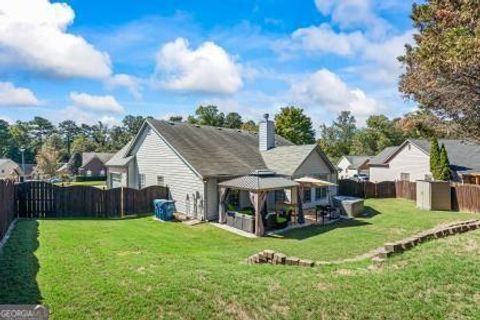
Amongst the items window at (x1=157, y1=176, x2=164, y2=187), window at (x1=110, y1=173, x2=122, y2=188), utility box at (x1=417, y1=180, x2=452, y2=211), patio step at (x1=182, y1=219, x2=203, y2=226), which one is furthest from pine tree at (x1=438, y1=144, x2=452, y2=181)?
Answer: window at (x1=110, y1=173, x2=122, y2=188)

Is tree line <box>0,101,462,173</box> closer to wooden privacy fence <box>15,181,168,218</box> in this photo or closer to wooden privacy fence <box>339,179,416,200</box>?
wooden privacy fence <box>339,179,416,200</box>

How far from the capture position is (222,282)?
7.90 metres

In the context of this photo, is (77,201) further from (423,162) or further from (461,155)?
(461,155)

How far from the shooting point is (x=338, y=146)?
252ft

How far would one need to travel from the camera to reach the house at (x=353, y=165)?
5754 cm

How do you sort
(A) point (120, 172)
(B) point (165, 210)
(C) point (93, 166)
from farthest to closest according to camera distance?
1. (C) point (93, 166)
2. (A) point (120, 172)
3. (B) point (165, 210)

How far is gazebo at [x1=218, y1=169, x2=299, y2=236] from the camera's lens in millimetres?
16328

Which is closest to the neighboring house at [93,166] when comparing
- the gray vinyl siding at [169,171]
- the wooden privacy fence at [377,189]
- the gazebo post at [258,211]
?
the gray vinyl siding at [169,171]

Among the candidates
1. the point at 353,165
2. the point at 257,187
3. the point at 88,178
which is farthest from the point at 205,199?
the point at 88,178

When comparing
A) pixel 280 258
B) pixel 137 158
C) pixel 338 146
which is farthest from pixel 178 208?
pixel 338 146

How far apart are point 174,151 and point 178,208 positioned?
11.2ft

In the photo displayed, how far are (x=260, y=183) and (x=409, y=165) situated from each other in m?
23.9

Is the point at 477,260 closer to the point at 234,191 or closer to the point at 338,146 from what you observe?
the point at 234,191

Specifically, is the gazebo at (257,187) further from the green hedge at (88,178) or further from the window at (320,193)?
the green hedge at (88,178)
